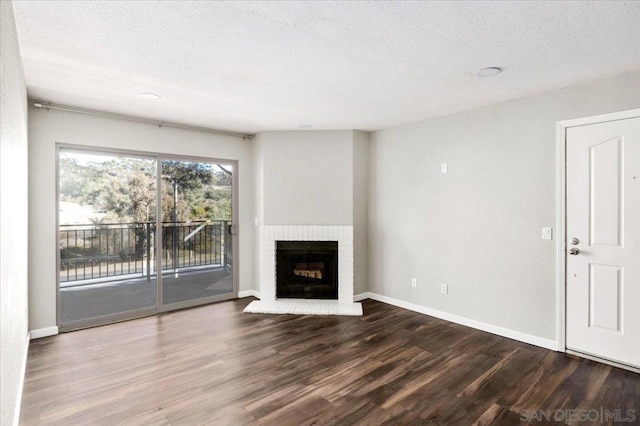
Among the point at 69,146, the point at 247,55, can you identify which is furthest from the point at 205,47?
the point at 69,146

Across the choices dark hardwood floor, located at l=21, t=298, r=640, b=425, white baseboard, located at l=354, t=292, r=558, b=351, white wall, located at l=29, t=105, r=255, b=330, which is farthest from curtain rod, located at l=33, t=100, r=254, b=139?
white baseboard, located at l=354, t=292, r=558, b=351

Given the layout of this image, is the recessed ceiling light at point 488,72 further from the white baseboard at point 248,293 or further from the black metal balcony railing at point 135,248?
the white baseboard at point 248,293

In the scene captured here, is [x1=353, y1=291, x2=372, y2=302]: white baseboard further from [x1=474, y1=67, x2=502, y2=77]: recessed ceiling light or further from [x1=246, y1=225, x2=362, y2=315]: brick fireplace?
Answer: [x1=474, y1=67, x2=502, y2=77]: recessed ceiling light

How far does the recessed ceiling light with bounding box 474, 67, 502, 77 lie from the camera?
2.72 metres

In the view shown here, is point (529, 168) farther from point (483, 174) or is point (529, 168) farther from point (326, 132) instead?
point (326, 132)

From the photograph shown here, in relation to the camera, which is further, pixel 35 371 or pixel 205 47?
pixel 35 371

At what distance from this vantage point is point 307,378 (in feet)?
8.91

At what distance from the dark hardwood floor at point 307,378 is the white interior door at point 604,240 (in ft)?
0.91

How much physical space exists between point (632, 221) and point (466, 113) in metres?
1.88

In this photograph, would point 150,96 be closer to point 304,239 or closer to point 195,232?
point 195,232

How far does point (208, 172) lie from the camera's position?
192 inches

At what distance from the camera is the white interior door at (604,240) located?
2.83m

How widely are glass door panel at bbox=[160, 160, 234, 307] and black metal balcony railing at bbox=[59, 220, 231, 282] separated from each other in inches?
0.5

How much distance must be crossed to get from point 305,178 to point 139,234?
7.56 feet
